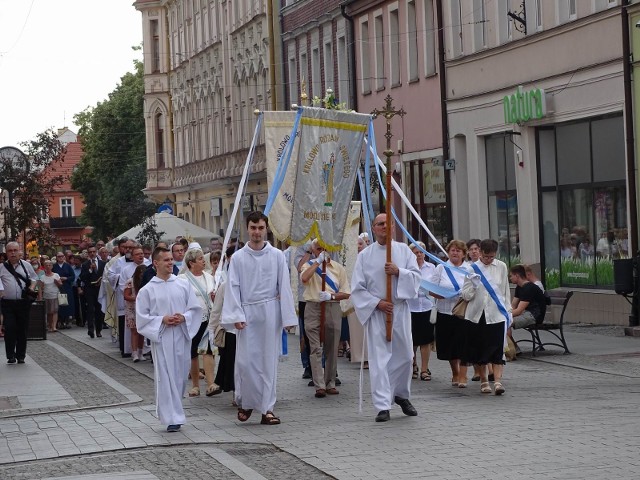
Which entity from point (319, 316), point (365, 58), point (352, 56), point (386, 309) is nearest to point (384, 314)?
point (386, 309)

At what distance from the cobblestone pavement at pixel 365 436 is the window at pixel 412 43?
814 inches

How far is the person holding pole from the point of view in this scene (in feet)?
56.4

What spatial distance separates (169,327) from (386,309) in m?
1.99

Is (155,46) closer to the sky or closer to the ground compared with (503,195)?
closer to the sky

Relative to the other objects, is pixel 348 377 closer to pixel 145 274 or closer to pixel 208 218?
pixel 145 274

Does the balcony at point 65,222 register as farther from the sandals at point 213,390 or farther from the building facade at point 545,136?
the sandals at point 213,390

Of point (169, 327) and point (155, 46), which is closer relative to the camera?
point (169, 327)

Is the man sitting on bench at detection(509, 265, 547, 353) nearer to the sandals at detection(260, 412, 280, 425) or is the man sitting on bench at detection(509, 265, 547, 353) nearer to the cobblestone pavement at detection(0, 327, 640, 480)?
the cobblestone pavement at detection(0, 327, 640, 480)

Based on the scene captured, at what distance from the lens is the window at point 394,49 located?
4003 centimetres

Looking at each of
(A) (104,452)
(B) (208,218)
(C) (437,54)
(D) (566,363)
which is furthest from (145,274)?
(B) (208,218)

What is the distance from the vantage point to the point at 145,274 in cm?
2266

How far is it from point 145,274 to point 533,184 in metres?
11.0

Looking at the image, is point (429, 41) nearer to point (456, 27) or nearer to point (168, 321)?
point (456, 27)

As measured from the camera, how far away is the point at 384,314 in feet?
48.3
